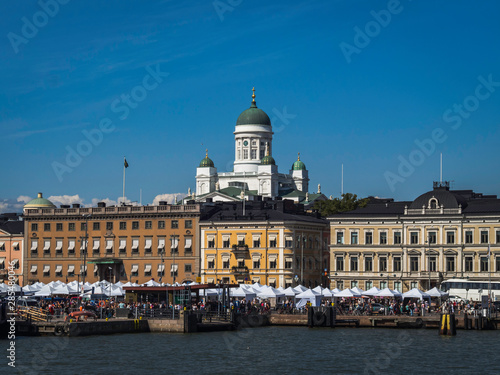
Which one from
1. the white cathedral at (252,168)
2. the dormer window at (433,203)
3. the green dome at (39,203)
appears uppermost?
the white cathedral at (252,168)

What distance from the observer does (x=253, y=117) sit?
19275cm

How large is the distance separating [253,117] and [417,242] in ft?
265

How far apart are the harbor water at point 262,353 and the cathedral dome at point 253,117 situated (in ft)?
369

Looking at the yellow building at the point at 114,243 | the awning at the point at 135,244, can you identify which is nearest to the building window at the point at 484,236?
the yellow building at the point at 114,243

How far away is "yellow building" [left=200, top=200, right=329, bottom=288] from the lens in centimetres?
12319

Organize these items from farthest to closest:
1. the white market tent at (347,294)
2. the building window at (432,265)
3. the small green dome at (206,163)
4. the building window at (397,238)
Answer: the small green dome at (206,163), the building window at (397,238), the building window at (432,265), the white market tent at (347,294)

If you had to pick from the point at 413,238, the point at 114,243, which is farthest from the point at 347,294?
the point at 114,243

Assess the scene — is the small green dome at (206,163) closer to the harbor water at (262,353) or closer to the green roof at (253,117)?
the green roof at (253,117)

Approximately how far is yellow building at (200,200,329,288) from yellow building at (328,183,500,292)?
18.4ft

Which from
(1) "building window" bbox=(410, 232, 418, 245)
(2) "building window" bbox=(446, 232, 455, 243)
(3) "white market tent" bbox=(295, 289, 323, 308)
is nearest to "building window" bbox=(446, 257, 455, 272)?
(2) "building window" bbox=(446, 232, 455, 243)

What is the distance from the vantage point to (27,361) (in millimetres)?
62906

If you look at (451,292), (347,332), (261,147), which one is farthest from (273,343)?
(261,147)

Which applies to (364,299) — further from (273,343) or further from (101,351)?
(101,351)

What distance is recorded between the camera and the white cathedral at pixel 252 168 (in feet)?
613
